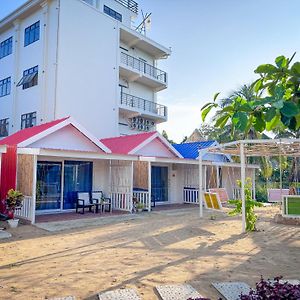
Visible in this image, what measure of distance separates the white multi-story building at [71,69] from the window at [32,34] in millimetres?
38

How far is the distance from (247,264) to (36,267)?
4.32 m

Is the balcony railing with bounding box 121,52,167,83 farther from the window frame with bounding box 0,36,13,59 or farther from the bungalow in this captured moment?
the window frame with bounding box 0,36,13,59

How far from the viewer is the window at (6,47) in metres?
22.6

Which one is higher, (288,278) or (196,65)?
(196,65)

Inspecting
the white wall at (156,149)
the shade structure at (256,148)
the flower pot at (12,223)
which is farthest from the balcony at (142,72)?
the flower pot at (12,223)

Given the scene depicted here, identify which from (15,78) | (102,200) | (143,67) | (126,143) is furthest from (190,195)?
(15,78)

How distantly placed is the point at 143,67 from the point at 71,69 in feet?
24.7

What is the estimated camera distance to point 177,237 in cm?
951

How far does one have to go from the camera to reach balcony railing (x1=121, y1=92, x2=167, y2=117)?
77.1 ft

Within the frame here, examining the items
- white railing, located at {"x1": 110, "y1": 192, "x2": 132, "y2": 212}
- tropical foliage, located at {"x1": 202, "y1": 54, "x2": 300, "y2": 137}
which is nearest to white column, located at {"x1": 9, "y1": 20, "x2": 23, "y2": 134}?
white railing, located at {"x1": 110, "y1": 192, "x2": 132, "y2": 212}

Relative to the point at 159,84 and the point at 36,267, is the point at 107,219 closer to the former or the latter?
the point at 36,267

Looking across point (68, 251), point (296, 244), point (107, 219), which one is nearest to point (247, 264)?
point (296, 244)

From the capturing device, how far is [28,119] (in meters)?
19.8

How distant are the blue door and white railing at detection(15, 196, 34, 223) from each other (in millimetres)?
8458
